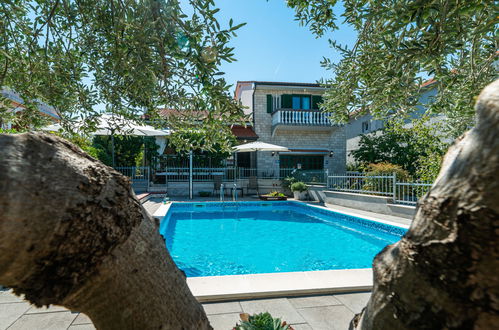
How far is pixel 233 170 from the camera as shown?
17.8m

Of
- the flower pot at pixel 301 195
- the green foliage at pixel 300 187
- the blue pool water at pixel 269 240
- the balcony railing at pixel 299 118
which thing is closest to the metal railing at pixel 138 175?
the blue pool water at pixel 269 240

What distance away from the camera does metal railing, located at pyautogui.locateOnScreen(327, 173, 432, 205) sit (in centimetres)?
886

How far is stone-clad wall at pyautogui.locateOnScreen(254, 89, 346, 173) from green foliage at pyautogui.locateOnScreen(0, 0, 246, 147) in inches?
647

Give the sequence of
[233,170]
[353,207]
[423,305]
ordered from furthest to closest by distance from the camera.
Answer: [233,170] → [353,207] → [423,305]

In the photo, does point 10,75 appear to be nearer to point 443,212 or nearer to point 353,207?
point 443,212

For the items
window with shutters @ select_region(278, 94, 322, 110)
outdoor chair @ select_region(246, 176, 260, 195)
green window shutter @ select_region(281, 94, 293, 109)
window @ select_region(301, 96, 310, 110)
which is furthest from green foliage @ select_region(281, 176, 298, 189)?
window @ select_region(301, 96, 310, 110)

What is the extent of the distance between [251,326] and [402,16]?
2.64 meters

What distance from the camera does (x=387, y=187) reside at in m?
10.1

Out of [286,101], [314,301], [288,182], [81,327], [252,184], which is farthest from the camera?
[286,101]

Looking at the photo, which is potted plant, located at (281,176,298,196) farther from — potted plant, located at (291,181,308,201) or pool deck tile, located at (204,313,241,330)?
pool deck tile, located at (204,313,241,330)

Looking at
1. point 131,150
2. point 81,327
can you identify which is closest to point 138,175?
point 131,150

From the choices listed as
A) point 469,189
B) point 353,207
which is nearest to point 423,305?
point 469,189

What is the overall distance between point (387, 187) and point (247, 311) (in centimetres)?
891

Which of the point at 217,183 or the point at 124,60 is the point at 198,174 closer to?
the point at 217,183
